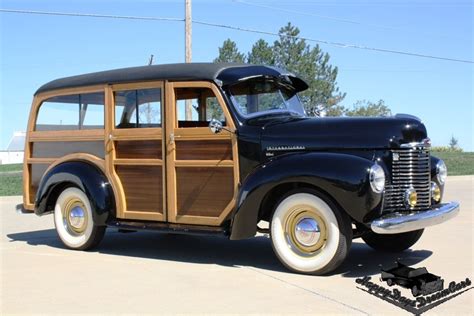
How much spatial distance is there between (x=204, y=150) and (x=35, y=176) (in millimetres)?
2918

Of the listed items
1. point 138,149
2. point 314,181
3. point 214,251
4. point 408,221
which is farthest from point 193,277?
point 408,221

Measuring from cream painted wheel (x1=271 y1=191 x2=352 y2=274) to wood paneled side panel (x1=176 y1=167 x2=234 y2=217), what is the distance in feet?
2.35

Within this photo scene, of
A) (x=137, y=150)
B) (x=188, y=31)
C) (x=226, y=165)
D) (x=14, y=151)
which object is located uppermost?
(x=188, y=31)

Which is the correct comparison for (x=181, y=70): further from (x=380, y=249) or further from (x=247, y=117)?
(x=380, y=249)

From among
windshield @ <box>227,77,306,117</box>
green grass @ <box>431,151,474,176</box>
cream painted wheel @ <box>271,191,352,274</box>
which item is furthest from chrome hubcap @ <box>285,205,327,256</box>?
green grass @ <box>431,151,474,176</box>

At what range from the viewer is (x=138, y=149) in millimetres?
7004

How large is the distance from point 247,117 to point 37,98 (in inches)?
135

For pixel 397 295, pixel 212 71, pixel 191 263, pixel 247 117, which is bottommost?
pixel 191 263

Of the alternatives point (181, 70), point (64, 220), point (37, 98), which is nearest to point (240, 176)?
point (181, 70)

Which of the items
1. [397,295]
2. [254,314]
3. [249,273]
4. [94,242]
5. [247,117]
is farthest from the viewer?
[94,242]

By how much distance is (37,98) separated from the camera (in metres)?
8.20

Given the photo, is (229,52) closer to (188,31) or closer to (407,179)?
(188,31)

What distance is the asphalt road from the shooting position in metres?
4.58

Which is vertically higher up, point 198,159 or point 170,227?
point 198,159
